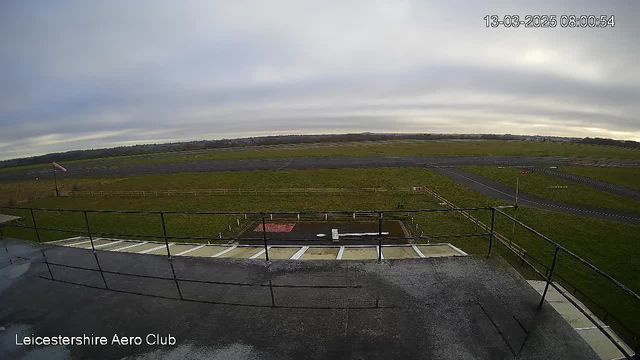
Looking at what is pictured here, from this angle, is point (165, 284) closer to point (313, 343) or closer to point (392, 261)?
point (313, 343)

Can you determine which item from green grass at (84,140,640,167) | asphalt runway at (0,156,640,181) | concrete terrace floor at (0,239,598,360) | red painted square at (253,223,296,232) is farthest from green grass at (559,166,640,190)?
concrete terrace floor at (0,239,598,360)

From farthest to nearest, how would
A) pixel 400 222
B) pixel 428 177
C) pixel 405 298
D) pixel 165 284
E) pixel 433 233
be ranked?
pixel 428 177, pixel 400 222, pixel 433 233, pixel 165 284, pixel 405 298

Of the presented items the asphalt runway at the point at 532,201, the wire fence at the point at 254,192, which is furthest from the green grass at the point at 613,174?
the wire fence at the point at 254,192

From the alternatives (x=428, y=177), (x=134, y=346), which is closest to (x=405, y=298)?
(x=134, y=346)

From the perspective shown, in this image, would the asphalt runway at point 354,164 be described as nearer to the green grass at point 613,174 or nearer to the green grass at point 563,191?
the green grass at point 613,174

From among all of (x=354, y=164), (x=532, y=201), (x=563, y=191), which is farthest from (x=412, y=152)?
(x=532, y=201)

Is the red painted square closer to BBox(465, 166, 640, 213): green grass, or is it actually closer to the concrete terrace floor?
the concrete terrace floor
